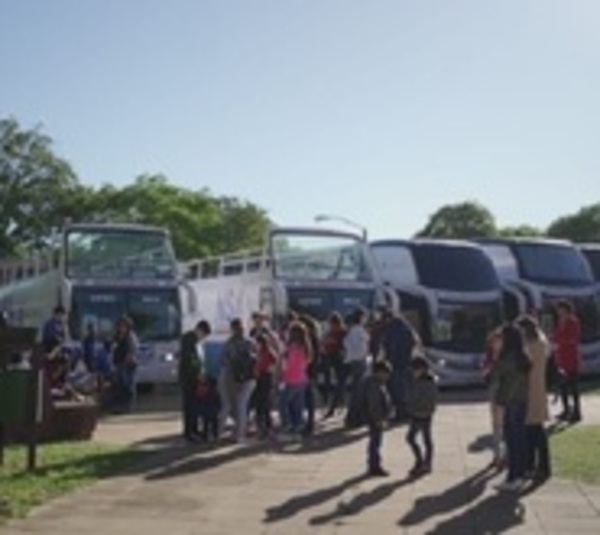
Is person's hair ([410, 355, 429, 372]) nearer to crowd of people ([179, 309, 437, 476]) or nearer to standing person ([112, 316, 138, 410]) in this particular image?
crowd of people ([179, 309, 437, 476])

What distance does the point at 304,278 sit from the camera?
24.4 m

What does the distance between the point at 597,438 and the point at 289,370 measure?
429 cm

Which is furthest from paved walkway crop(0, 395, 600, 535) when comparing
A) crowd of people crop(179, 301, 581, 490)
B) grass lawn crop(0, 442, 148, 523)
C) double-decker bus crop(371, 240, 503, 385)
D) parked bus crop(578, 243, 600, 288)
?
parked bus crop(578, 243, 600, 288)

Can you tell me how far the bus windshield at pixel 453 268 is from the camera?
26.1 m

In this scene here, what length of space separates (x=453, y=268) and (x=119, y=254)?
7.76 m

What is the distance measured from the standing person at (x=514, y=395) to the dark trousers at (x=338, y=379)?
7015 millimetres

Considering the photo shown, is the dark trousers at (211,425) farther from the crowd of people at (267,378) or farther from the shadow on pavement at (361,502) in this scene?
the shadow on pavement at (361,502)

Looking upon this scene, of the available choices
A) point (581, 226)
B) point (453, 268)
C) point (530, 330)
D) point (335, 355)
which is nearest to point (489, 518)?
point (530, 330)

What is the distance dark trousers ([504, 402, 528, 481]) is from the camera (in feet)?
37.1

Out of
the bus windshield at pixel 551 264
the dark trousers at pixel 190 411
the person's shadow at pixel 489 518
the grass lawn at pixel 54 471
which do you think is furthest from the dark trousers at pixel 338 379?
the bus windshield at pixel 551 264

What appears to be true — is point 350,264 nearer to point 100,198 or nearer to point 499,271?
point 499,271

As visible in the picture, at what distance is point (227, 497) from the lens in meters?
10.7

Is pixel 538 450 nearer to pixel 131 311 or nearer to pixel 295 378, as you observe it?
pixel 295 378

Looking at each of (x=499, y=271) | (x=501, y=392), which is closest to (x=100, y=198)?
(x=499, y=271)
